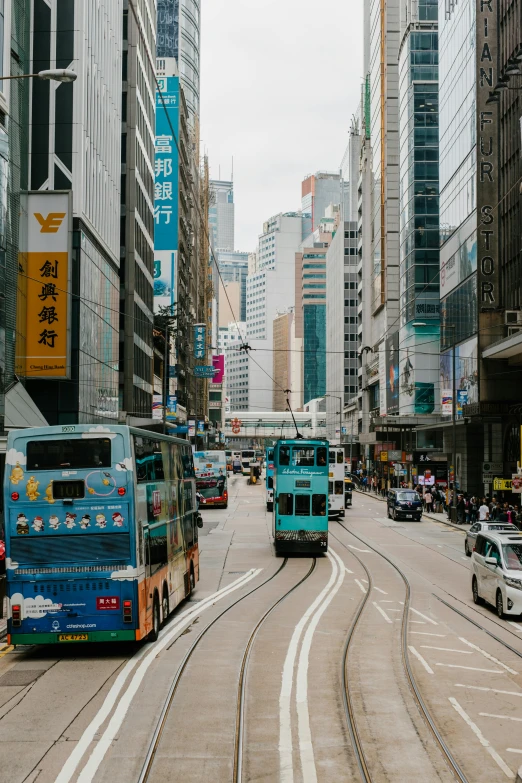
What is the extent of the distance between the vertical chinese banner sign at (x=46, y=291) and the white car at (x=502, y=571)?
22.4 metres

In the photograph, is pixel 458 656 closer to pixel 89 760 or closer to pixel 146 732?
pixel 146 732

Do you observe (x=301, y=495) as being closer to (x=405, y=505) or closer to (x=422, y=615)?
(x=422, y=615)

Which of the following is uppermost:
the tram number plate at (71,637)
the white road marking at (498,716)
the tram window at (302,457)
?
the tram window at (302,457)

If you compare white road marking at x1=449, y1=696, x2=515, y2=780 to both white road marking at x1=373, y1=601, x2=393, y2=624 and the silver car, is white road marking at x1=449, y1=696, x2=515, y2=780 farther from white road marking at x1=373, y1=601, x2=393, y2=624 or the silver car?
the silver car

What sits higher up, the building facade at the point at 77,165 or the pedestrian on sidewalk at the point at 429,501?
the building facade at the point at 77,165

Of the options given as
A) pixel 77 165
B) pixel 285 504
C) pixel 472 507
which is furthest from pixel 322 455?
pixel 472 507

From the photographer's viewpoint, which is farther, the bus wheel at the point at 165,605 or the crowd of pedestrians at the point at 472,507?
the crowd of pedestrians at the point at 472,507

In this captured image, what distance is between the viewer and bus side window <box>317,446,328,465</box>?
34.2 metres

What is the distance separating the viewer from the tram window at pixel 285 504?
34562mm

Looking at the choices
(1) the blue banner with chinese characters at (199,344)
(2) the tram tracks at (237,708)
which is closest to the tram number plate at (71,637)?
(2) the tram tracks at (237,708)

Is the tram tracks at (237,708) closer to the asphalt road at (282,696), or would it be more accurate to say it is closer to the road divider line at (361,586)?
the asphalt road at (282,696)

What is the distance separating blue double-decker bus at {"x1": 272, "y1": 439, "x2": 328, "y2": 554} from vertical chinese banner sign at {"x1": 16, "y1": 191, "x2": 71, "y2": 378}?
10888mm

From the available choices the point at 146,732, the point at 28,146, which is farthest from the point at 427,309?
the point at 146,732

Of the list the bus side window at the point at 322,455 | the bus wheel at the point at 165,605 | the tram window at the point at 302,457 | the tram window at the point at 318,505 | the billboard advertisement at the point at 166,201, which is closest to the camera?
the bus wheel at the point at 165,605
